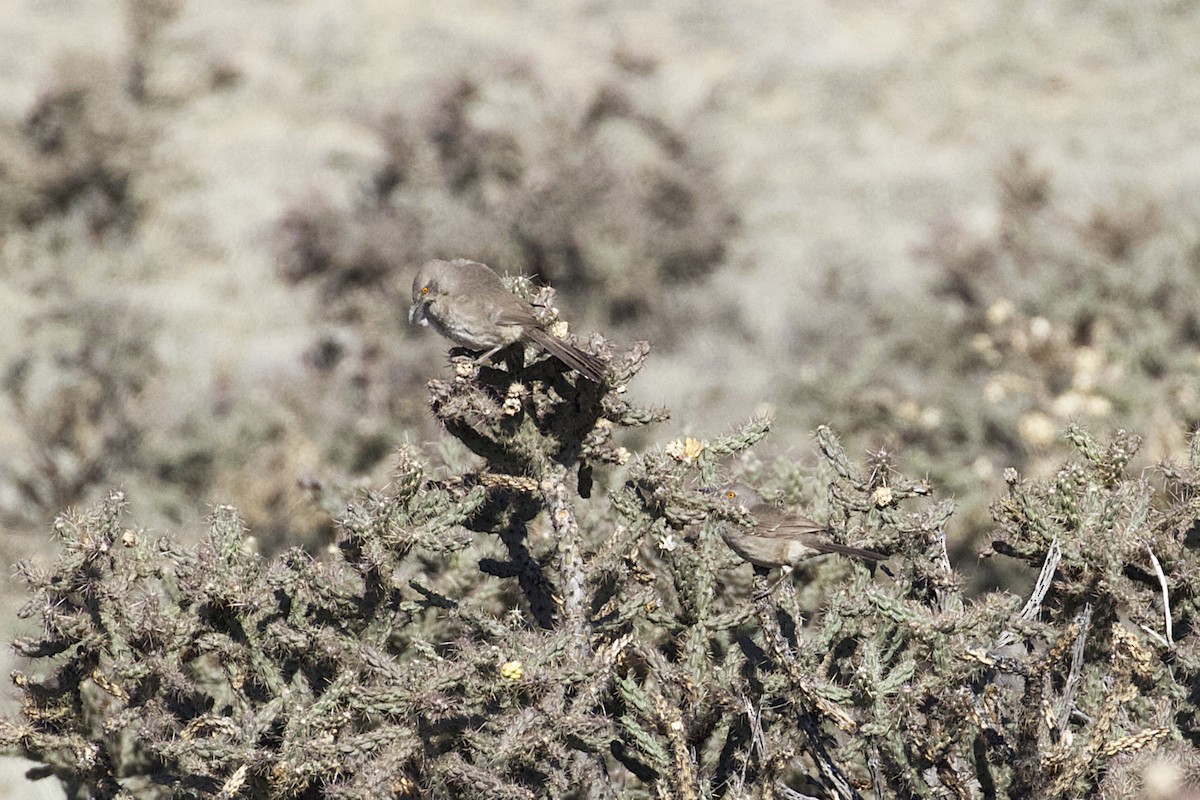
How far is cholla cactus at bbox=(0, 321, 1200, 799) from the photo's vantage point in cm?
309

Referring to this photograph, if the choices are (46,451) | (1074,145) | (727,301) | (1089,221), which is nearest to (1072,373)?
(1089,221)

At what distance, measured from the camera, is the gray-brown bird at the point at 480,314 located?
10.4 ft

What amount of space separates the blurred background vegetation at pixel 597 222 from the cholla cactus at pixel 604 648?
1831mm

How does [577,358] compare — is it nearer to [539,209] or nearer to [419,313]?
[419,313]

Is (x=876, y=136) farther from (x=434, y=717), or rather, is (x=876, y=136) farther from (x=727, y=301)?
(x=434, y=717)

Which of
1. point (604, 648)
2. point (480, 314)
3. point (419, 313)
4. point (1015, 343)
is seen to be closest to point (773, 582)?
point (604, 648)

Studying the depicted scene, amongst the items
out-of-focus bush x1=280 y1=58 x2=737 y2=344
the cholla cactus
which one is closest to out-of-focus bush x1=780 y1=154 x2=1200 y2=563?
out-of-focus bush x1=280 y1=58 x2=737 y2=344

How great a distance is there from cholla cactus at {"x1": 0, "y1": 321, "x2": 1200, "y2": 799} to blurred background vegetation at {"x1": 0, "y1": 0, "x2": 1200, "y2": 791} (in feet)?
6.01

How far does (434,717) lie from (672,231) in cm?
783

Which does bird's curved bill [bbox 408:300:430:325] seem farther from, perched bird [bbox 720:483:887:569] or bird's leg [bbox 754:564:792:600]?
bird's leg [bbox 754:564:792:600]

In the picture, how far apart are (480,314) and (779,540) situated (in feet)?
3.27

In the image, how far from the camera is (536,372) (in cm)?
333

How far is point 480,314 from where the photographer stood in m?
3.38

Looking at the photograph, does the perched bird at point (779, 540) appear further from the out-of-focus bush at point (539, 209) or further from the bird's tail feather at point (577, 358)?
the out-of-focus bush at point (539, 209)
